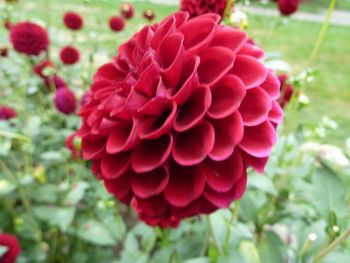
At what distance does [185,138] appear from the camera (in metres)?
0.55

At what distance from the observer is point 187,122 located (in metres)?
0.53

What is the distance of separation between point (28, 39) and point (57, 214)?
0.49m

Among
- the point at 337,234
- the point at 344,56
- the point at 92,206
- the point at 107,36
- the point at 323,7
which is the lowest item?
the point at 323,7

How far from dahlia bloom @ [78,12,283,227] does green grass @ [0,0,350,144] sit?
1.20 m

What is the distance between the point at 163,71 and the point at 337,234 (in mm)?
419

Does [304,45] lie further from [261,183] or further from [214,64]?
[214,64]

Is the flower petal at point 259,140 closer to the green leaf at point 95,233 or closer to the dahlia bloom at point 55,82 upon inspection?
the green leaf at point 95,233

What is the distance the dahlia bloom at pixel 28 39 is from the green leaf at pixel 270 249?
0.80m

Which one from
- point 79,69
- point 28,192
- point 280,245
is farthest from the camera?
point 79,69

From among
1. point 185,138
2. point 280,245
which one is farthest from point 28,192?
point 185,138

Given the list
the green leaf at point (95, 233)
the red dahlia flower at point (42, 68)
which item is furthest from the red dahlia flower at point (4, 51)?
the green leaf at point (95, 233)

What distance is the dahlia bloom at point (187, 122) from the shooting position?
51 cm

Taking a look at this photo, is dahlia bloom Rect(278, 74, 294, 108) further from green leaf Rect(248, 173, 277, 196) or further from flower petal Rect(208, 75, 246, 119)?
flower petal Rect(208, 75, 246, 119)

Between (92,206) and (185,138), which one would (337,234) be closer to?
(185,138)
